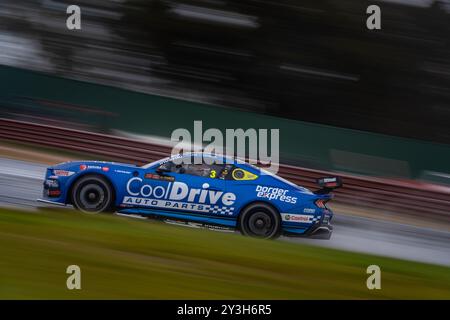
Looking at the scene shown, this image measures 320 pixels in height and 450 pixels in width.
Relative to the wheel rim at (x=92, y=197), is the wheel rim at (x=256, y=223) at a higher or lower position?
lower

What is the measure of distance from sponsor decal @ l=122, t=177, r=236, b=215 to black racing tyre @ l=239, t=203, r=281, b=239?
0.30 m

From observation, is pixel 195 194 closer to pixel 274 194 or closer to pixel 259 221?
pixel 259 221

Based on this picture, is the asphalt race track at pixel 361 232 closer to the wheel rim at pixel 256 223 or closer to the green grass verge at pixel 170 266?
the wheel rim at pixel 256 223

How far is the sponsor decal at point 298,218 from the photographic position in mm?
9898

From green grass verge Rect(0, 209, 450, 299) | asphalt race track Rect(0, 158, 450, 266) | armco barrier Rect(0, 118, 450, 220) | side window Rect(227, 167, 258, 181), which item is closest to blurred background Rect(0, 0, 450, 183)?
armco barrier Rect(0, 118, 450, 220)

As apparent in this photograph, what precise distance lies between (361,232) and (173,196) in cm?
437

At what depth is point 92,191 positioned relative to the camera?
9828 millimetres

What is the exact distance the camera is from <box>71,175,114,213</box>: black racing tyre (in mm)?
9758

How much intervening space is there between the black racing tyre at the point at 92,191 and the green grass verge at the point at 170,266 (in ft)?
2.00

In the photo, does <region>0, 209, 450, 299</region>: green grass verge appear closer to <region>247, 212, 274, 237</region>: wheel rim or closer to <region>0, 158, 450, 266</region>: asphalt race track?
<region>247, 212, 274, 237</region>: wheel rim

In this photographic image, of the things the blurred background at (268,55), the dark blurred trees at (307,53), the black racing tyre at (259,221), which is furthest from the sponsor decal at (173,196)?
the dark blurred trees at (307,53)

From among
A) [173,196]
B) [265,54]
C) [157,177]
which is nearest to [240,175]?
[173,196]
